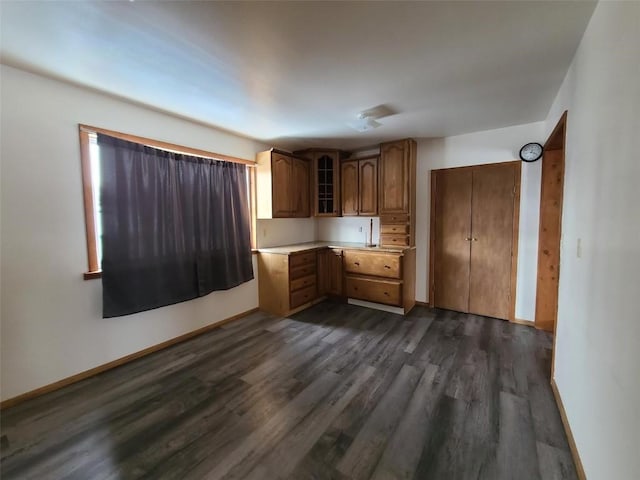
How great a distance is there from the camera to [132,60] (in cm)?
185

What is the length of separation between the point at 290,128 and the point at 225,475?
10.5 ft

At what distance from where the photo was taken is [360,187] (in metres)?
4.14

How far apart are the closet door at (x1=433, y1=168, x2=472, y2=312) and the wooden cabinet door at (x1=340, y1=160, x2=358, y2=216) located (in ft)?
3.71

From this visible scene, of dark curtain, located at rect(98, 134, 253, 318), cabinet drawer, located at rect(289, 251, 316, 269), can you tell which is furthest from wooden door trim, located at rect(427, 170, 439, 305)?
dark curtain, located at rect(98, 134, 253, 318)

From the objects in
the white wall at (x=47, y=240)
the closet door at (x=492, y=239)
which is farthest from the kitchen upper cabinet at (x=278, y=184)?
the closet door at (x=492, y=239)

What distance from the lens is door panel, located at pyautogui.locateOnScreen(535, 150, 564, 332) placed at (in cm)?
306

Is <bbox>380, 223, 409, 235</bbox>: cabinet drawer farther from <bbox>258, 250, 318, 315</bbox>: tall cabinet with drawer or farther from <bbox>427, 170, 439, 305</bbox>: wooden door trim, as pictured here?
<bbox>258, 250, 318, 315</bbox>: tall cabinet with drawer

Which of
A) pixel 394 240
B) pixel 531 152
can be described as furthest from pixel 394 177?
pixel 531 152

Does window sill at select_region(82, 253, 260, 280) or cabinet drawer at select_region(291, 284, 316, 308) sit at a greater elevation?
window sill at select_region(82, 253, 260, 280)

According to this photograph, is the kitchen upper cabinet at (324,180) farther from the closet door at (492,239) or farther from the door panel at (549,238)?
the door panel at (549,238)

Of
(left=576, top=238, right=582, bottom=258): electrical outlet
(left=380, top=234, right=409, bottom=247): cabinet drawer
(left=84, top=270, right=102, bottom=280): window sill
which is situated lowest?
(left=84, top=270, right=102, bottom=280): window sill

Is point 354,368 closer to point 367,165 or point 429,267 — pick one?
point 429,267

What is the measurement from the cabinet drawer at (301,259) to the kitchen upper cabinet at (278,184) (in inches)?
23.9

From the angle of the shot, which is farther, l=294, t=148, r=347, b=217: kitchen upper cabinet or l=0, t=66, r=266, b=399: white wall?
l=294, t=148, r=347, b=217: kitchen upper cabinet
